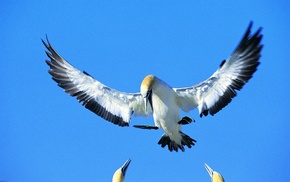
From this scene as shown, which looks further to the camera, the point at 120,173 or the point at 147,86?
the point at 120,173

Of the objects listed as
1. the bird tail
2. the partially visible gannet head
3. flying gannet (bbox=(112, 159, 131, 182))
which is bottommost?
the bird tail

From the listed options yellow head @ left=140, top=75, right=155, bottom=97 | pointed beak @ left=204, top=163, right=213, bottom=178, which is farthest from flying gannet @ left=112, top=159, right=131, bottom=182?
yellow head @ left=140, top=75, right=155, bottom=97

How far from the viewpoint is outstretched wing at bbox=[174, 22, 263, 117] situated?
456 inches

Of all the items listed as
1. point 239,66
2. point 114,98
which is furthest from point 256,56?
point 114,98

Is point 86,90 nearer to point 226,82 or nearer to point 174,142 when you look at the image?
point 174,142

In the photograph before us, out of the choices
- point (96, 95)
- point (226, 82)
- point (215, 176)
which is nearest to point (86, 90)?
point (96, 95)

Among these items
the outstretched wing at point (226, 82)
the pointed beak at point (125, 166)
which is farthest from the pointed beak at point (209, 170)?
the outstretched wing at point (226, 82)

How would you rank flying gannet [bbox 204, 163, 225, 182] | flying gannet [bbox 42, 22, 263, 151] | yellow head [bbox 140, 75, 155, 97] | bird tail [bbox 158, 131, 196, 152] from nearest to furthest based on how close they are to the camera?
flying gannet [bbox 42, 22, 263, 151], yellow head [bbox 140, 75, 155, 97], bird tail [bbox 158, 131, 196, 152], flying gannet [bbox 204, 163, 225, 182]

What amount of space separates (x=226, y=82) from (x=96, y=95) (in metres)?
2.78

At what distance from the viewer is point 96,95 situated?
1320 centimetres

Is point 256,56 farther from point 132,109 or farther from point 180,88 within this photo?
point 132,109

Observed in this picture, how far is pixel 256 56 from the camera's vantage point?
38.0 ft

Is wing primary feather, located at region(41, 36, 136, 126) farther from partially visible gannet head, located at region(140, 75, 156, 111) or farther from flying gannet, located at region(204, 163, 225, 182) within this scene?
flying gannet, located at region(204, 163, 225, 182)

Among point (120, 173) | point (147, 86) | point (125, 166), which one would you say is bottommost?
point (147, 86)
